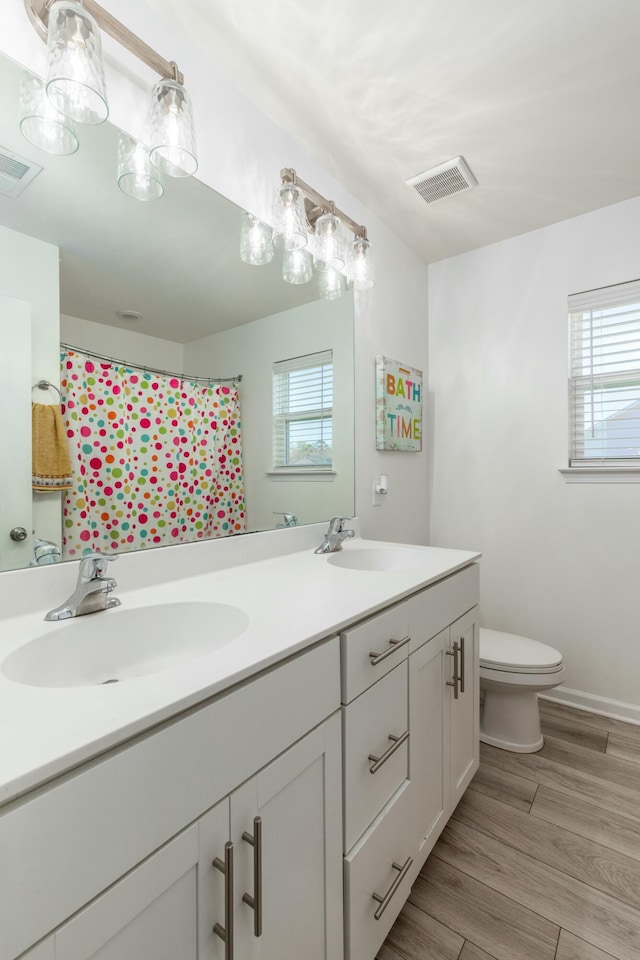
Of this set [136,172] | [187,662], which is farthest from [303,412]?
[187,662]

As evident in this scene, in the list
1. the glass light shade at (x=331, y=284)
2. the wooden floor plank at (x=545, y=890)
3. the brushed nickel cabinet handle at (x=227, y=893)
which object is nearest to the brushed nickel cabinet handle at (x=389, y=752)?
the brushed nickel cabinet handle at (x=227, y=893)

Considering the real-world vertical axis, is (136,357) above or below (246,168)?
below

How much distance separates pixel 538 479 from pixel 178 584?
1939 millimetres

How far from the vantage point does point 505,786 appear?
167cm

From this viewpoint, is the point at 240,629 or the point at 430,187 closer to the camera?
the point at 240,629

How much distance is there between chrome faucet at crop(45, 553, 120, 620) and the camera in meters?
0.92

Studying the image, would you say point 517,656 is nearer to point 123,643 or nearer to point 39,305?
point 123,643

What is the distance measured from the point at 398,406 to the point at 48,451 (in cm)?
166

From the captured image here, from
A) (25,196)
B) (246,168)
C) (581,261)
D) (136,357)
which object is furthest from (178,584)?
(581,261)

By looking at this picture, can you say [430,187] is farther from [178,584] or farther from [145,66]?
[178,584]

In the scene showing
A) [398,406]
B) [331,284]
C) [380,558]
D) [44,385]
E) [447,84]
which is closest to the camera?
[44,385]

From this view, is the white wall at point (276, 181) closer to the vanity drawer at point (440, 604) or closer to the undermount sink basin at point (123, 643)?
the vanity drawer at point (440, 604)

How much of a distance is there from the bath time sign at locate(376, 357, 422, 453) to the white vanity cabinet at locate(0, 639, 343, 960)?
4.78 feet

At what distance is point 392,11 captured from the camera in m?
1.26
